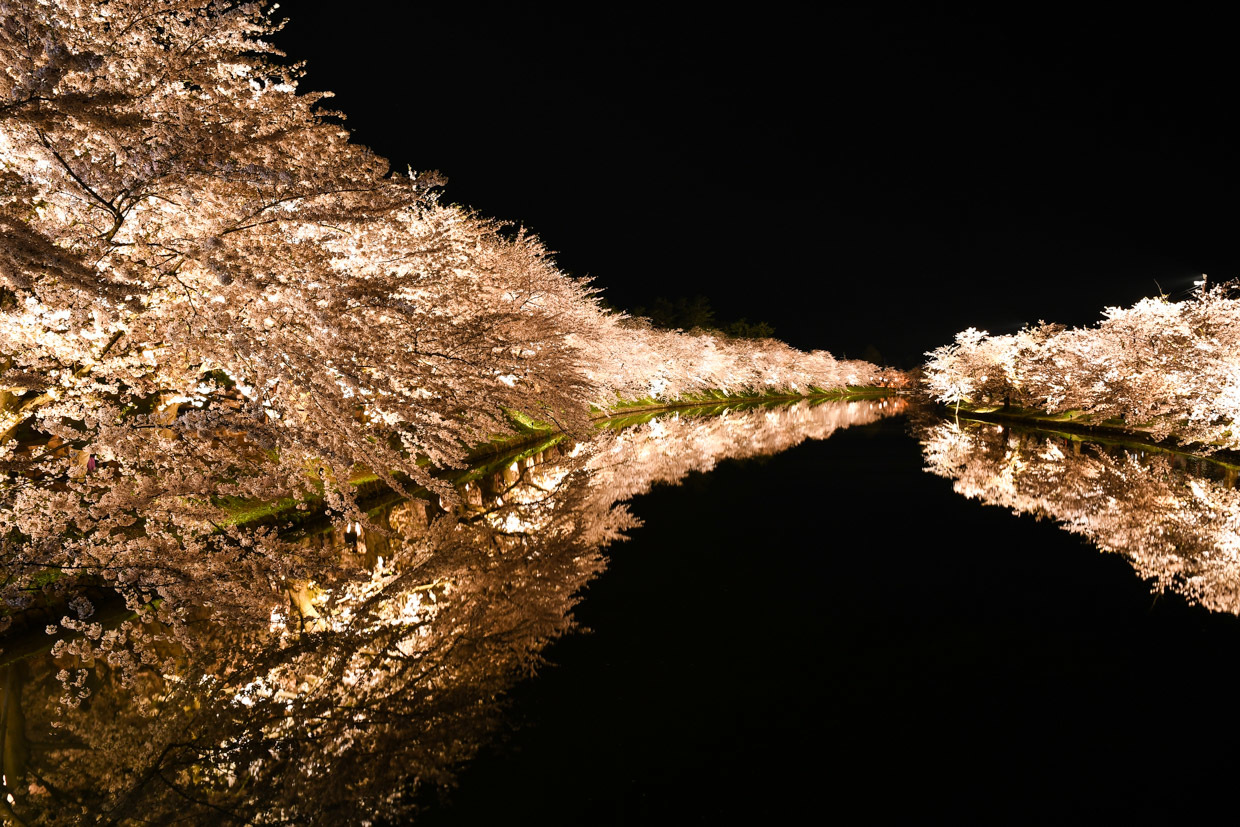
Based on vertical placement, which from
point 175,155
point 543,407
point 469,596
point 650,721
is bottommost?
point 650,721

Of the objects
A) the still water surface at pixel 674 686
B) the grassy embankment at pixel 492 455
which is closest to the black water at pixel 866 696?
the still water surface at pixel 674 686

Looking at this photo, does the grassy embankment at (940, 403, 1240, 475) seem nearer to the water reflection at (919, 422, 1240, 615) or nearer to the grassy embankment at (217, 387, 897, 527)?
the water reflection at (919, 422, 1240, 615)

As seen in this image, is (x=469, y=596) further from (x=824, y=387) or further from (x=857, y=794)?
(x=824, y=387)

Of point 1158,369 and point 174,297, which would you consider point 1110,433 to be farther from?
point 174,297

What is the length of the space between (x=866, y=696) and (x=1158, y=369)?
34846 mm

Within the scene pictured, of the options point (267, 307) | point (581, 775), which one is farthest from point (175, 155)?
point (581, 775)

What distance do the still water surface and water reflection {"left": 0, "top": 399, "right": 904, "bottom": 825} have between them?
4cm

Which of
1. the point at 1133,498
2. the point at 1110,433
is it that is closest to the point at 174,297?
the point at 1133,498

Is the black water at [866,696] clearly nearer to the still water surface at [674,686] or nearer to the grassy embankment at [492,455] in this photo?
the still water surface at [674,686]

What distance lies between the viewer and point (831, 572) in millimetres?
10773

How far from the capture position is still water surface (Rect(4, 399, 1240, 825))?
5117 millimetres

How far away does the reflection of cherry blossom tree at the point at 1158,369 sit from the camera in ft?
82.2

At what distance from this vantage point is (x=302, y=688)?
22.0ft

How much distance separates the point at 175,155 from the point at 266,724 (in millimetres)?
6634
